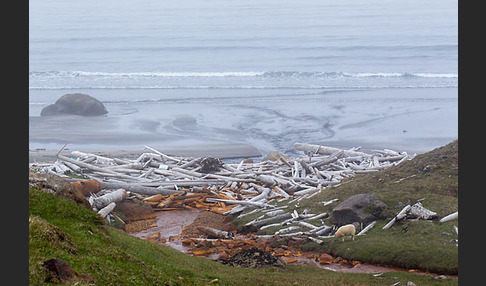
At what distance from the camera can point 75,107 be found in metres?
49.8

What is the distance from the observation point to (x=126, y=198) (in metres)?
27.5

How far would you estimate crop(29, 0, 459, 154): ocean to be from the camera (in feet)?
146

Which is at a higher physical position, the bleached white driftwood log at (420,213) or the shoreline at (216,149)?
→ the shoreline at (216,149)

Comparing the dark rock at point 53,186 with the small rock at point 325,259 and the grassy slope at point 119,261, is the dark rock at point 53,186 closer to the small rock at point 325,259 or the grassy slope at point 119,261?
the grassy slope at point 119,261

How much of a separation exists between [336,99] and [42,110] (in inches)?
941

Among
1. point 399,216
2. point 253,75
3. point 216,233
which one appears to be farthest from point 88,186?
point 253,75

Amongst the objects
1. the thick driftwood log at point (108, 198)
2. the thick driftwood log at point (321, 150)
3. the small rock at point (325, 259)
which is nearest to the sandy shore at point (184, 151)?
the thick driftwood log at point (321, 150)

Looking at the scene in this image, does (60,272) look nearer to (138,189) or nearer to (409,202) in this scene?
(409,202)

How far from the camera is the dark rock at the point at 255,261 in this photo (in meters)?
18.6

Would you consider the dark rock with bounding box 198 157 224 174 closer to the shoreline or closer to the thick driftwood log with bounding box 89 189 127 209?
the shoreline

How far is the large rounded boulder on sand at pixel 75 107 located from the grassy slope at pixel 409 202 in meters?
26.5

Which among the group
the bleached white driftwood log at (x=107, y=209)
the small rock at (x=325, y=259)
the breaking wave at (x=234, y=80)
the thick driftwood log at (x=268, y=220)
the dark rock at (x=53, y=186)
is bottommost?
the small rock at (x=325, y=259)

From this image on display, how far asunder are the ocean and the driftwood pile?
6.10 m

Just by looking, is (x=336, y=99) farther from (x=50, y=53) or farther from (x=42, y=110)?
(x=50, y=53)
